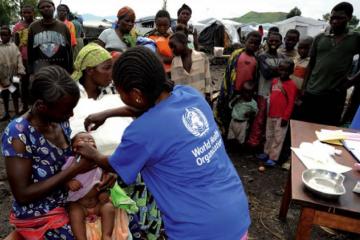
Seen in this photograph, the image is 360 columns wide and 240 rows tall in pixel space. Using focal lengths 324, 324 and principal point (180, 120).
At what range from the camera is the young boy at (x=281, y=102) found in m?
4.35

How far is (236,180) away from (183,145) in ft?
1.35

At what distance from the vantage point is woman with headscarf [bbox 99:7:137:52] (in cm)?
380

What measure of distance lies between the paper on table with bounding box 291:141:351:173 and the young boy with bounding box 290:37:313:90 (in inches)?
85.8

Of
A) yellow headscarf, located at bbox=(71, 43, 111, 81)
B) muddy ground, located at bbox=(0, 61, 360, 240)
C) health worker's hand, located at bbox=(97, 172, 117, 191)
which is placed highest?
yellow headscarf, located at bbox=(71, 43, 111, 81)

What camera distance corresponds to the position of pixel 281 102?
14.4 feet

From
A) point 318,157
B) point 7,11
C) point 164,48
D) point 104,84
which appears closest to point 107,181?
point 104,84

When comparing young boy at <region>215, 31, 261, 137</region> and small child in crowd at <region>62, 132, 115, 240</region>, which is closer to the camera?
small child in crowd at <region>62, 132, 115, 240</region>

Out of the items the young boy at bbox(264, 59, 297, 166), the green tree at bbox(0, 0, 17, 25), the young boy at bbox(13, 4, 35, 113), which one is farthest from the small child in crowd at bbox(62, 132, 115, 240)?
the green tree at bbox(0, 0, 17, 25)

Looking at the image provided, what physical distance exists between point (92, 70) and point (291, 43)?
11.7ft

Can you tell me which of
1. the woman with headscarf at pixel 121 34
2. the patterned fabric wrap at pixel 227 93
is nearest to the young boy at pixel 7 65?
the woman with headscarf at pixel 121 34

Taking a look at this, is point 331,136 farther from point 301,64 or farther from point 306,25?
point 306,25

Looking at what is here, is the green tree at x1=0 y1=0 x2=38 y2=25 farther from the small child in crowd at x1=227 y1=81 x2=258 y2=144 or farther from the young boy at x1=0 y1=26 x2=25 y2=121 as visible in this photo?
the small child in crowd at x1=227 y1=81 x2=258 y2=144

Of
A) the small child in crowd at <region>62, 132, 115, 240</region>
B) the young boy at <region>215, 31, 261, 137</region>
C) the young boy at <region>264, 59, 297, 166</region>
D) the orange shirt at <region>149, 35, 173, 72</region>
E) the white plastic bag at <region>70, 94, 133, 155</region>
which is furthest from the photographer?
the young boy at <region>215, 31, 261, 137</region>

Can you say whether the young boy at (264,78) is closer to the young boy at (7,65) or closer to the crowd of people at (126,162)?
the crowd of people at (126,162)
